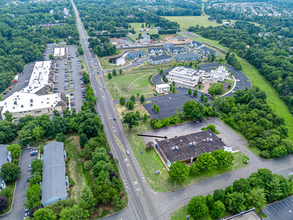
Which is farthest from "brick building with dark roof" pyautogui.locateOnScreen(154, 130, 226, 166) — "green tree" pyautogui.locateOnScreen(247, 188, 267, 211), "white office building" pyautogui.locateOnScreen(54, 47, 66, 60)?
"white office building" pyautogui.locateOnScreen(54, 47, 66, 60)

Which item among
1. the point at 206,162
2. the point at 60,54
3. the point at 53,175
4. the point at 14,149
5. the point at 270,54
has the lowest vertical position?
the point at 206,162

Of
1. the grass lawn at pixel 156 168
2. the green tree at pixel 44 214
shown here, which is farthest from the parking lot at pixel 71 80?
the green tree at pixel 44 214

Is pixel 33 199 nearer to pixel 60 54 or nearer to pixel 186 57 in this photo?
pixel 60 54

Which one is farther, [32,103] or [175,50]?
[175,50]

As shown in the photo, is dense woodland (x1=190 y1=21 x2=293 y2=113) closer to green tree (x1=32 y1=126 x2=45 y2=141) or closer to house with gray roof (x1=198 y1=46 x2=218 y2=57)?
house with gray roof (x1=198 y1=46 x2=218 y2=57)

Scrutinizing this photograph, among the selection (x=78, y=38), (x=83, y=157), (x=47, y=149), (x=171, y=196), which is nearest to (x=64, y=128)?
(x=47, y=149)

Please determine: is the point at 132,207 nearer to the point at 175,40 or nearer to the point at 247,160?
the point at 247,160

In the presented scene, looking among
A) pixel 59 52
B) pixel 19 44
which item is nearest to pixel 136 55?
pixel 59 52
